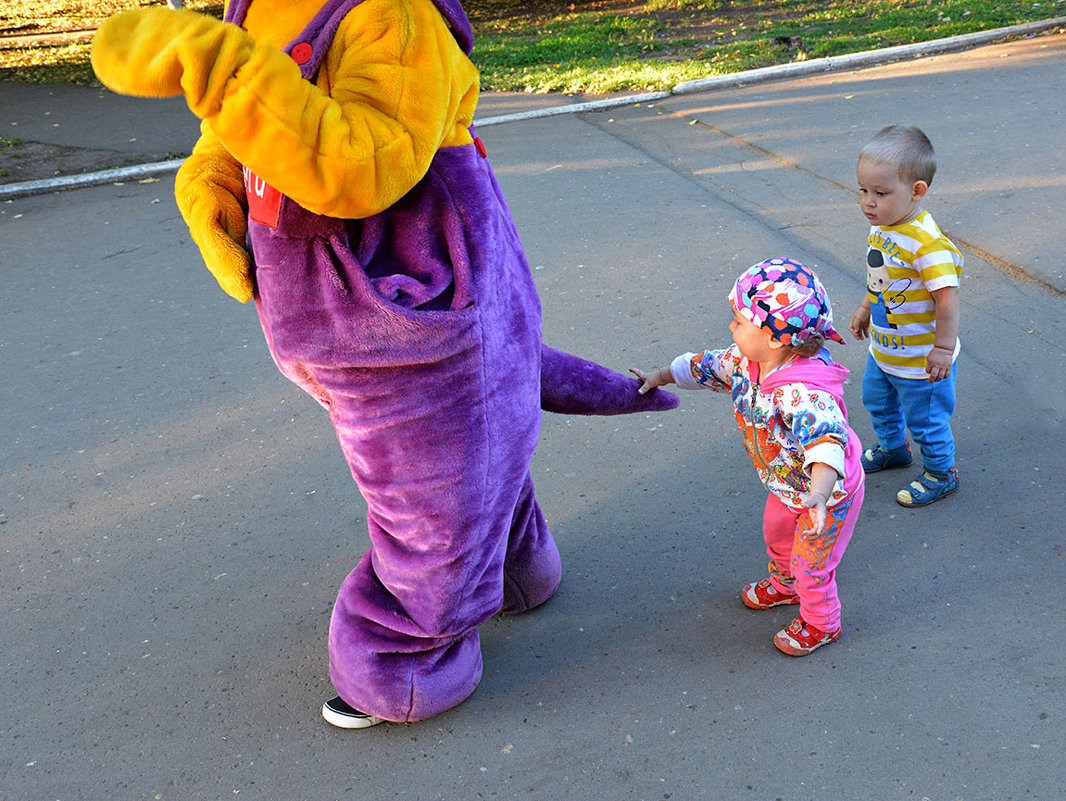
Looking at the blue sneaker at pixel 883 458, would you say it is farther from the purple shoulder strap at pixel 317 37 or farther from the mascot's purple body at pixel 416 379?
the purple shoulder strap at pixel 317 37

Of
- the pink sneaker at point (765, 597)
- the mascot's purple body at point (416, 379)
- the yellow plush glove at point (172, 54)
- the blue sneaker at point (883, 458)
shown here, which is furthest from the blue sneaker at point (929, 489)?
the yellow plush glove at point (172, 54)

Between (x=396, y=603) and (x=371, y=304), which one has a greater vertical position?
(x=371, y=304)

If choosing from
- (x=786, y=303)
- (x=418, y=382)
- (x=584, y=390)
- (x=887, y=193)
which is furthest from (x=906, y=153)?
(x=418, y=382)

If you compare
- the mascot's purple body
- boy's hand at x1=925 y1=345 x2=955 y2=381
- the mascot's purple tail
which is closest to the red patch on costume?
the mascot's purple body

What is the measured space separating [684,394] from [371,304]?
2215 millimetres

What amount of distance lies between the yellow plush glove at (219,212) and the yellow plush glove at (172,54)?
0.46 meters

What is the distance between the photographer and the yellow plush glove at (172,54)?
1504 mm

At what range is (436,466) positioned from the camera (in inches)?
80.4

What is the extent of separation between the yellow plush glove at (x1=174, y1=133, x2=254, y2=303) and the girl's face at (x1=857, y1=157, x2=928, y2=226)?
174 cm

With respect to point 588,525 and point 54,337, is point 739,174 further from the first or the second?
point 54,337

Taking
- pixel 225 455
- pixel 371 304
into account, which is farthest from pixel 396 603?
pixel 225 455

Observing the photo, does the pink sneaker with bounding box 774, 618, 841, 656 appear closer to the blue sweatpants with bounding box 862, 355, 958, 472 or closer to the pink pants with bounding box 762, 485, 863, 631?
the pink pants with bounding box 762, 485, 863, 631

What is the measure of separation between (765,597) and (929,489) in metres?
0.75

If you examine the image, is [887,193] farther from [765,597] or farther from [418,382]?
[418,382]
